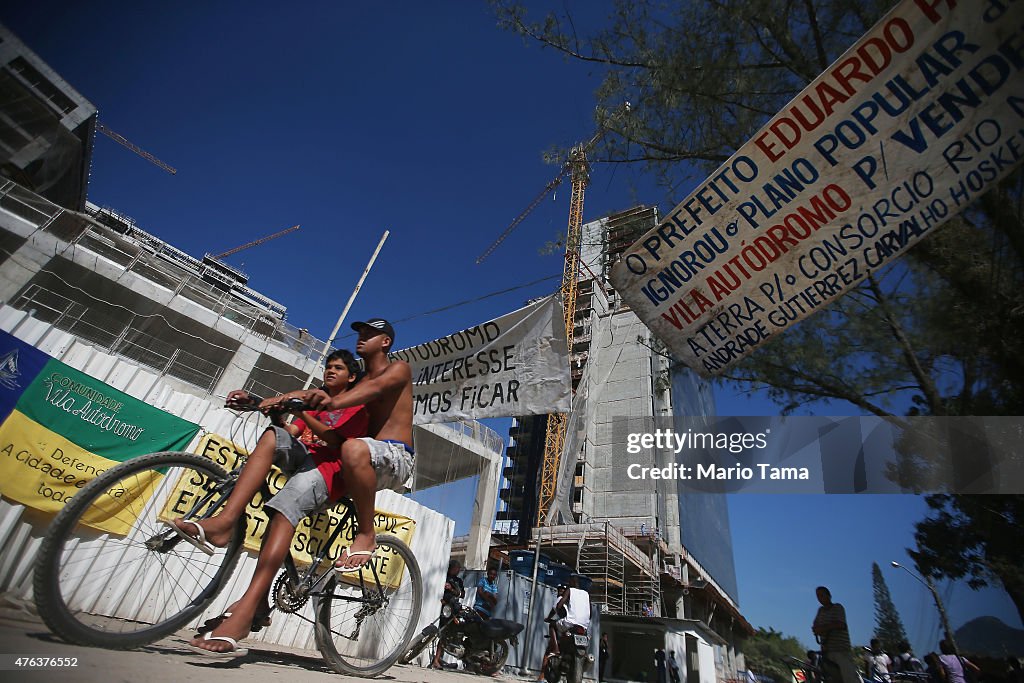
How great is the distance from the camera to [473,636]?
5.75 meters

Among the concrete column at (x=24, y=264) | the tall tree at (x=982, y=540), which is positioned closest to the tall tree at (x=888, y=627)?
the tall tree at (x=982, y=540)

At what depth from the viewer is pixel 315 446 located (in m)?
2.12

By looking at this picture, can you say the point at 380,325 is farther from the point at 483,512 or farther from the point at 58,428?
the point at 483,512

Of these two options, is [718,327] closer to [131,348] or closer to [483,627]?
[483,627]

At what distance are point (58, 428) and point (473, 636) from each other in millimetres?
5119

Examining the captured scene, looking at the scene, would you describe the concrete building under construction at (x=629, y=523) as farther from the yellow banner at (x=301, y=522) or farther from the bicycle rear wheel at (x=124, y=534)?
the bicycle rear wheel at (x=124, y=534)

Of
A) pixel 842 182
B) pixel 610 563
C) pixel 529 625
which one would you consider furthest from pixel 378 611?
pixel 610 563

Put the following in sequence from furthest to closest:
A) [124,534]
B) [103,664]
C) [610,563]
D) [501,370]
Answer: [610,563]
[501,370]
[124,534]
[103,664]

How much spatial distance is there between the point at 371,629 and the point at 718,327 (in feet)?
11.0

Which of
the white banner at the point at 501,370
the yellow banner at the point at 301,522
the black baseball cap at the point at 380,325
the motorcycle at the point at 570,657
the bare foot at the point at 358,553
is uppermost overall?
the white banner at the point at 501,370

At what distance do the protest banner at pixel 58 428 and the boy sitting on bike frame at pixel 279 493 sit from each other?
304 centimetres

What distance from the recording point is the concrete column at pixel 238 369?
16.0 m

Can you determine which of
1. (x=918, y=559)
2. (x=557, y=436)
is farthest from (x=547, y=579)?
(x=557, y=436)

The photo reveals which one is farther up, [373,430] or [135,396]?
[135,396]
